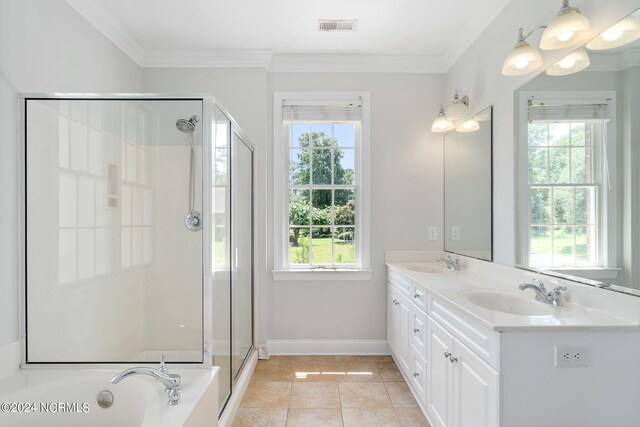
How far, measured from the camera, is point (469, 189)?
2.55m

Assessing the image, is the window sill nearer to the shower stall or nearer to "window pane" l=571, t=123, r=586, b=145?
the shower stall

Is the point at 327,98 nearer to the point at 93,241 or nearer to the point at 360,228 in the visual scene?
the point at 360,228

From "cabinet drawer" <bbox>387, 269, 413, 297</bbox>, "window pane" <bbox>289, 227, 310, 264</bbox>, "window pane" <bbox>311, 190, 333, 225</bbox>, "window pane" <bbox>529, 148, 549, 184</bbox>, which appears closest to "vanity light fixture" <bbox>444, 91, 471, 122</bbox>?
"window pane" <bbox>529, 148, 549, 184</bbox>

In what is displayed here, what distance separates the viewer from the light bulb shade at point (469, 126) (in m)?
2.44

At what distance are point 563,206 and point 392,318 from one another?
161 cm

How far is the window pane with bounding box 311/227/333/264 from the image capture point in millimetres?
3066

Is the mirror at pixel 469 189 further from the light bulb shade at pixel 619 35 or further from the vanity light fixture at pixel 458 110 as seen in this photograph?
the light bulb shade at pixel 619 35

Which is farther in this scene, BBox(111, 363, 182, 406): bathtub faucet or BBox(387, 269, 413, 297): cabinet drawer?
BBox(387, 269, 413, 297): cabinet drawer

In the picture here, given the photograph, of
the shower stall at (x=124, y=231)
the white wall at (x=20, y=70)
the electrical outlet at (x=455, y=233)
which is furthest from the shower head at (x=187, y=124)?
the electrical outlet at (x=455, y=233)

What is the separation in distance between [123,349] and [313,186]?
1892mm

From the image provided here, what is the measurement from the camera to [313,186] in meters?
3.05

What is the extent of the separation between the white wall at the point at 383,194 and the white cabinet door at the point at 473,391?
1.42 m

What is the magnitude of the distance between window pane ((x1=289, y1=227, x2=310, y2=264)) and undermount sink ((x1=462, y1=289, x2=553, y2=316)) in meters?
1.54

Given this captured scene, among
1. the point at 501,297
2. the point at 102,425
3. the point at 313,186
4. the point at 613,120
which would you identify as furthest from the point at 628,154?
the point at 102,425
